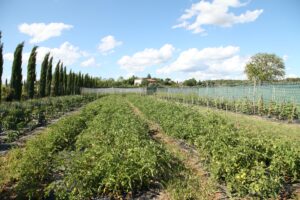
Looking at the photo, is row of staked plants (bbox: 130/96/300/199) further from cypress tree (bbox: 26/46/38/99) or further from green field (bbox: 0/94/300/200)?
cypress tree (bbox: 26/46/38/99)

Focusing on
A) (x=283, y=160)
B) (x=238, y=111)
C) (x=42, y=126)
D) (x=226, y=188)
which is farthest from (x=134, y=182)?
(x=238, y=111)

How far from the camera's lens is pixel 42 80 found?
3128cm

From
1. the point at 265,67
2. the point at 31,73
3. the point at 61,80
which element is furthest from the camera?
the point at 265,67

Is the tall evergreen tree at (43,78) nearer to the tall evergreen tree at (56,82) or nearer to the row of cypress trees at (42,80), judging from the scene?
the row of cypress trees at (42,80)

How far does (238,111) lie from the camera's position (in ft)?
66.0

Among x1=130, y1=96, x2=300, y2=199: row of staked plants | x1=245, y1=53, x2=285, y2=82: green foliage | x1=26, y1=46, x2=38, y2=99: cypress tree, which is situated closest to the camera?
x1=130, y1=96, x2=300, y2=199: row of staked plants

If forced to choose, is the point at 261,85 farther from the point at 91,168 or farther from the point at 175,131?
the point at 91,168

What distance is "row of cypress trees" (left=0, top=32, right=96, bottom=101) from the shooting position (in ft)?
80.4

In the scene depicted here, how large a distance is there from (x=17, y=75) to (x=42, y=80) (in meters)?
6.74

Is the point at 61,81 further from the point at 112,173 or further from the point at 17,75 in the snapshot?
the point at 112,173

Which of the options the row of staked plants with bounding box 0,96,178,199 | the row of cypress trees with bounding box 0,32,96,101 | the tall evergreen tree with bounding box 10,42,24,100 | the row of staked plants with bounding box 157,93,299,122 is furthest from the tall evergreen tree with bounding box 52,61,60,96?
the row of staked plants with bounding box 0,96,178,199

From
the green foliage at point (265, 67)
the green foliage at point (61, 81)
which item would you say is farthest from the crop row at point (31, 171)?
the green foliage at point (265, 67)

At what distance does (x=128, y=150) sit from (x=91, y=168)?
804 mm

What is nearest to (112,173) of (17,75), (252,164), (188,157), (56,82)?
(252,164)
